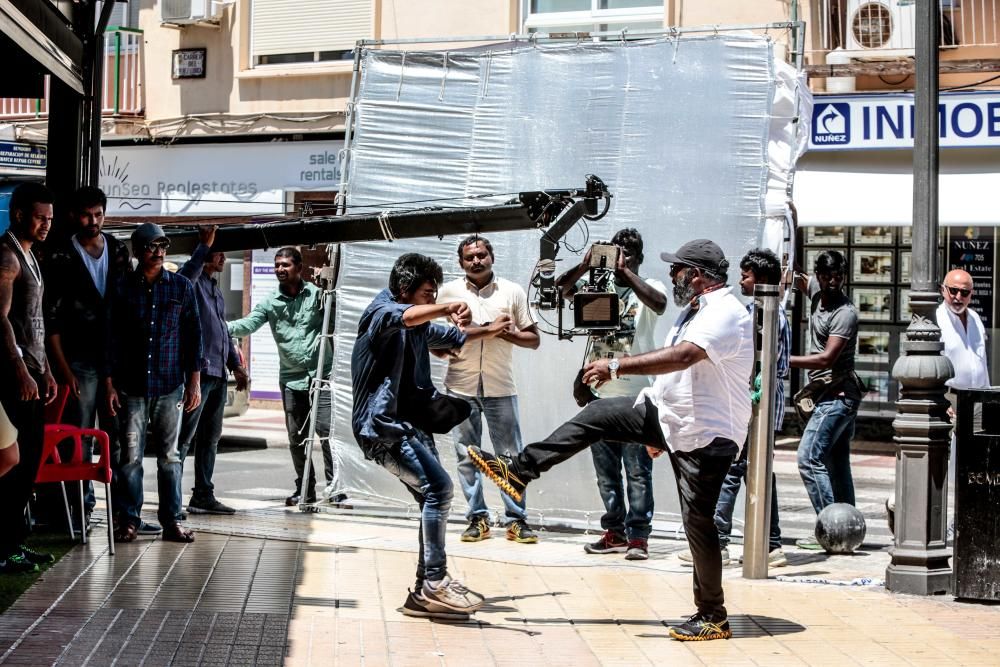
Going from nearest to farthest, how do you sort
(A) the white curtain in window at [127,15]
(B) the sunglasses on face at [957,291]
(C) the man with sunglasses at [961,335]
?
1. (C) the man with sunglasses at [961,335]
2. (B) the sunglasses on face at [957,291]
3. (A) the white curtain in window at [127,15]

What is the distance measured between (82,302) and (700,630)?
447cm

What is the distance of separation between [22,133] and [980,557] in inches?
776

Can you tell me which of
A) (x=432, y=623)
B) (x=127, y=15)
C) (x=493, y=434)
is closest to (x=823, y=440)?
(x=493, y=434)

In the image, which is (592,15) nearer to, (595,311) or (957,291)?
(957,291)

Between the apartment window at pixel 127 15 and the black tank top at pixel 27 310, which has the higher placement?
the apartment window at pixel 127 15

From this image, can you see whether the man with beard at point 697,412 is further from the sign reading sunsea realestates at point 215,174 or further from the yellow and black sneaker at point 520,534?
the sign reading sunsea realestates at point 215,174

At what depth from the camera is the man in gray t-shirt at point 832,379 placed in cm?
920

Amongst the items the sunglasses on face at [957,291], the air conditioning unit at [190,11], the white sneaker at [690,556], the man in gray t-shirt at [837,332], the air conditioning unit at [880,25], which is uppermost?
the air conditioning unit at [190,11]

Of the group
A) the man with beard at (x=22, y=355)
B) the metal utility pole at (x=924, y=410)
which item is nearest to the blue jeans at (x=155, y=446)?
the man with beard at (x=22, y=355)

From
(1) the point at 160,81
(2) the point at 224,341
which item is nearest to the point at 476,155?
(2) the point at 224,341

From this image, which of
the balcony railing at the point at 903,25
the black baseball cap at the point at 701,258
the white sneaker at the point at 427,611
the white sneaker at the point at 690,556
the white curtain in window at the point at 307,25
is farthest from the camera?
the white curtain in window at the point at 307,25

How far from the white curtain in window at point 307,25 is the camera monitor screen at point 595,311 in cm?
1390

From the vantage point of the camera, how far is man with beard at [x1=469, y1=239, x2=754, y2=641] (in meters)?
6.59

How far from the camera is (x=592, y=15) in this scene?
19766mm
